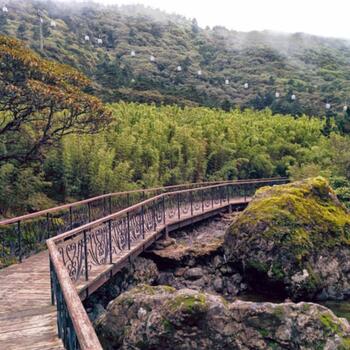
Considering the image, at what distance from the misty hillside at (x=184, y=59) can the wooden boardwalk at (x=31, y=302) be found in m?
24.0

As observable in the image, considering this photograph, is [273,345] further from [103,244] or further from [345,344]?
[103,244]

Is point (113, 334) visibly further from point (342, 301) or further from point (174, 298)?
point (342, 301)

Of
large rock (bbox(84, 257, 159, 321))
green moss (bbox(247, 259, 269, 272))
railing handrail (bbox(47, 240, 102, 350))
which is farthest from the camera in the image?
green moss (bbox(247, 259, 269, 272))

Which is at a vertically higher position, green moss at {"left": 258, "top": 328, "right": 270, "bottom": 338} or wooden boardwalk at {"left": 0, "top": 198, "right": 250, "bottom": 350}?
wooden boardwalk at {"left": 0, "top": 198, "right": 250, "bottom": 350}

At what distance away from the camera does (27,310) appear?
18.2 feet

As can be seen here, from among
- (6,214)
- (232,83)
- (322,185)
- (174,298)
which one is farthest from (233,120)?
(232,83)

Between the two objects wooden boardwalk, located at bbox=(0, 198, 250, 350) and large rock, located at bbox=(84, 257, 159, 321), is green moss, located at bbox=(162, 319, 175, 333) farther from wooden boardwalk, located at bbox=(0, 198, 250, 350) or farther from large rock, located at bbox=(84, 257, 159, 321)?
large rock, located at bbox=(84, 257, 159, 321)

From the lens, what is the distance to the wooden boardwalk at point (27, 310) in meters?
4.56

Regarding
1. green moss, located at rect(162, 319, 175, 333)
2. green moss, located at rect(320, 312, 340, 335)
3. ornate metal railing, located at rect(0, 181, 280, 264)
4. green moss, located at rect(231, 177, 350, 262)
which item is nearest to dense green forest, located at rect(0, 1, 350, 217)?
ornate metal railing, located at rect(0, 181, 280, 264)

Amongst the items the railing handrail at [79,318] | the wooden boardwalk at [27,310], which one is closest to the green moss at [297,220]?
the wooden boardwalk at [27,310]

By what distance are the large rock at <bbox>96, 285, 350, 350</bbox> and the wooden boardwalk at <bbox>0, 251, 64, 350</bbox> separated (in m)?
1.15

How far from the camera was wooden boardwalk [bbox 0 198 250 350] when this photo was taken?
461 cm

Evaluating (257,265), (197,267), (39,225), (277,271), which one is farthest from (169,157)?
(277,271)

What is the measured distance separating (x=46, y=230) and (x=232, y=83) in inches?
1631
